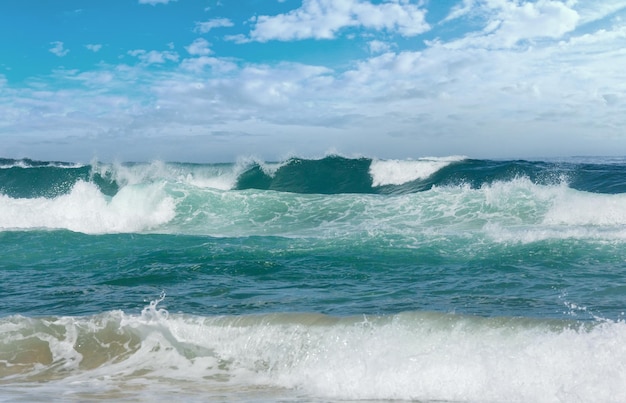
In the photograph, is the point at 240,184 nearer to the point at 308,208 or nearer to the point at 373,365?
the point at 308,208

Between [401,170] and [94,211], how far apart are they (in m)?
15.5

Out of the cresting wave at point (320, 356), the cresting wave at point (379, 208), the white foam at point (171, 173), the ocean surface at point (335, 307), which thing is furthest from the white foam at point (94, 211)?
the cresting wave at point (320, 356)

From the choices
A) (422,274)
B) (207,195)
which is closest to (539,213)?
(422,274)

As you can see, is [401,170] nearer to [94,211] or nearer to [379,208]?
[379,208]

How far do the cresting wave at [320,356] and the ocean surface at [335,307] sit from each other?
0.02m

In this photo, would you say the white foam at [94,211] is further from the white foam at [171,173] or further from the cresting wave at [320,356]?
the cresting wave at [320,356]

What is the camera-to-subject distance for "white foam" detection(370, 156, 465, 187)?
2980cm

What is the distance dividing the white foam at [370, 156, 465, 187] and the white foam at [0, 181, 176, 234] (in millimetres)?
12428

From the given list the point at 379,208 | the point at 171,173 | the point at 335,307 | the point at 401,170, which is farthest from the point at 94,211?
the point at 401,170

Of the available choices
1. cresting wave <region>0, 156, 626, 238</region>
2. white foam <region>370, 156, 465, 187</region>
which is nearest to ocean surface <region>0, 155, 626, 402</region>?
cresting wave <region>0, 156, 626, 238</region>

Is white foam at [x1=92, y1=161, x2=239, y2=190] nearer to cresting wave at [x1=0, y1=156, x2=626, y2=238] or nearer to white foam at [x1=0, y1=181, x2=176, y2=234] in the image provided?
cresting wave at [x1=0, y1=156, x2=626, y2=238]

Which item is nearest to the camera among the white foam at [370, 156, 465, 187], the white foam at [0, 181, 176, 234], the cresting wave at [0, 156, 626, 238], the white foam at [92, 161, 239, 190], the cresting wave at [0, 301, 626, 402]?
the cresting wave at [0, 301, 626, 402]

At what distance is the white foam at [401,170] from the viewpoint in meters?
29.8

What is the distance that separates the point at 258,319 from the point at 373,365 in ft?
6.21
